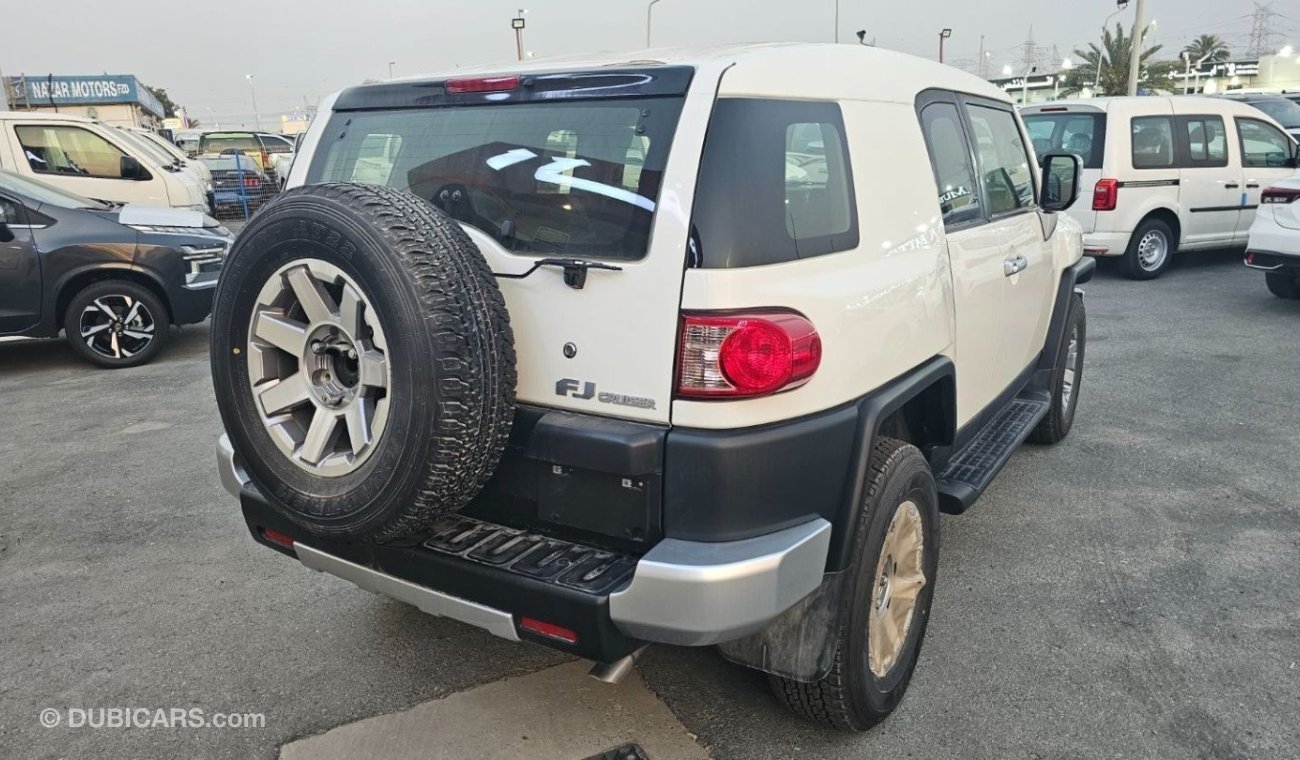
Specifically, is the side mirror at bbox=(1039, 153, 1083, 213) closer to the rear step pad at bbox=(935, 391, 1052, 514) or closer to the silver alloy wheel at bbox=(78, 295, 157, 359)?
the rear step pad at bbox=(935, 391, 1052, 514)

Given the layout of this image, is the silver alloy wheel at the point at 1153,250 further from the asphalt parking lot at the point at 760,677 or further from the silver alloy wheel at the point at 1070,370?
the silver alloy wheel at the point at 1070,370

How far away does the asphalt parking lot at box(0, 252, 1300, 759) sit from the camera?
260 centimetres

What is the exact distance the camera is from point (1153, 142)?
935 cm

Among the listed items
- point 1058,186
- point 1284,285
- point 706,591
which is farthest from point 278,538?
point 1284,285

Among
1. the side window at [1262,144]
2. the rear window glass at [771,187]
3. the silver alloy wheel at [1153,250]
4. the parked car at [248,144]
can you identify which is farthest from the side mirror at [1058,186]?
the parked car at [248,144]

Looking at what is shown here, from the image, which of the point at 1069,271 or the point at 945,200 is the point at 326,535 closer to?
the point at 945,200

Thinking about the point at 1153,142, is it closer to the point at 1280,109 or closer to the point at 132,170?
the point at 1280,109

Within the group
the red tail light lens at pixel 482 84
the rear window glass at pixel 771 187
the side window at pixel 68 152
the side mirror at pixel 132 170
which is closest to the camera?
the rear window glass at pixel 771 187

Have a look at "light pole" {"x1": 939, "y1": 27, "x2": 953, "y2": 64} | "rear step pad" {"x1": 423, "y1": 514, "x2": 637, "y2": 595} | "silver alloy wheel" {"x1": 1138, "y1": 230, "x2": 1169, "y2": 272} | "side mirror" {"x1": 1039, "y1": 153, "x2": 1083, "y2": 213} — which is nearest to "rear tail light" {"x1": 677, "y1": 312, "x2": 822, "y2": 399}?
"rear step pad" {"x1": 423, "y1": 514, "x2": 637, "y2": 595}

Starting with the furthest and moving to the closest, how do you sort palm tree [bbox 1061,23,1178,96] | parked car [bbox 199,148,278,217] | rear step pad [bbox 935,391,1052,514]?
palm tree [bbox 1061,23,1178,96] < parked car [bbox 199,148,278,217] < rear step pad [bbox 935,391,1052,514]

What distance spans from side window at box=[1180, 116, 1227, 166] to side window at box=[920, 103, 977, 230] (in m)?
7.85

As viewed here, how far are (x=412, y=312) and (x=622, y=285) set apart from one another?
48cm

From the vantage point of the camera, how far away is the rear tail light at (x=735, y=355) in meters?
2.05

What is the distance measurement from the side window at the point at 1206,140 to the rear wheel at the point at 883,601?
8.80m
